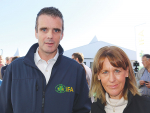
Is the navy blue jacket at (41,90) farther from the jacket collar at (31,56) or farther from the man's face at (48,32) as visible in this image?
the man's face at (48,32)

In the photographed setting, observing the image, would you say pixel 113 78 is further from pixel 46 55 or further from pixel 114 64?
pixel 46 55

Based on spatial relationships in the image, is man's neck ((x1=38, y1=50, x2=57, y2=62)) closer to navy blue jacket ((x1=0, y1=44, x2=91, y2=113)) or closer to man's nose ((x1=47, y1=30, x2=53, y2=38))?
navy blue jacket ((x1=0, y1=44, x2=91, y2=113))

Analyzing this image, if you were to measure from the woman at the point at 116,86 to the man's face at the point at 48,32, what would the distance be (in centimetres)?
63

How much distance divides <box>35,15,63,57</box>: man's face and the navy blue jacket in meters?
0.20

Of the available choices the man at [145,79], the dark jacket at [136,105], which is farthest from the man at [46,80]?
the man at [145,79]

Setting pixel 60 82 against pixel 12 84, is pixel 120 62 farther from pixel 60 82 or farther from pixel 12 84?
pixel 12 84

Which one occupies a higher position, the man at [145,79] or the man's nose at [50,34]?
the man's nose at [50,34]

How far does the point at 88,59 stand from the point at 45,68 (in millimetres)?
17267

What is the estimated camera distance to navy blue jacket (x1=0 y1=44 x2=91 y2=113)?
4.57 ft

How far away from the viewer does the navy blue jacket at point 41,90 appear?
1394mm

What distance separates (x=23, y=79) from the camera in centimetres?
147

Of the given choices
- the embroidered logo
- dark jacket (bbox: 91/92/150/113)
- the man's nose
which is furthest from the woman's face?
the man's nose

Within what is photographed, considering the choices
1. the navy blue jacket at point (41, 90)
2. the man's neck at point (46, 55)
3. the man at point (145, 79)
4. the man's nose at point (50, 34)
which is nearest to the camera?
the navy blue jacket at point (41, 90)

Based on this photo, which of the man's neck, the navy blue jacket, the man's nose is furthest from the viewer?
the man's neck
